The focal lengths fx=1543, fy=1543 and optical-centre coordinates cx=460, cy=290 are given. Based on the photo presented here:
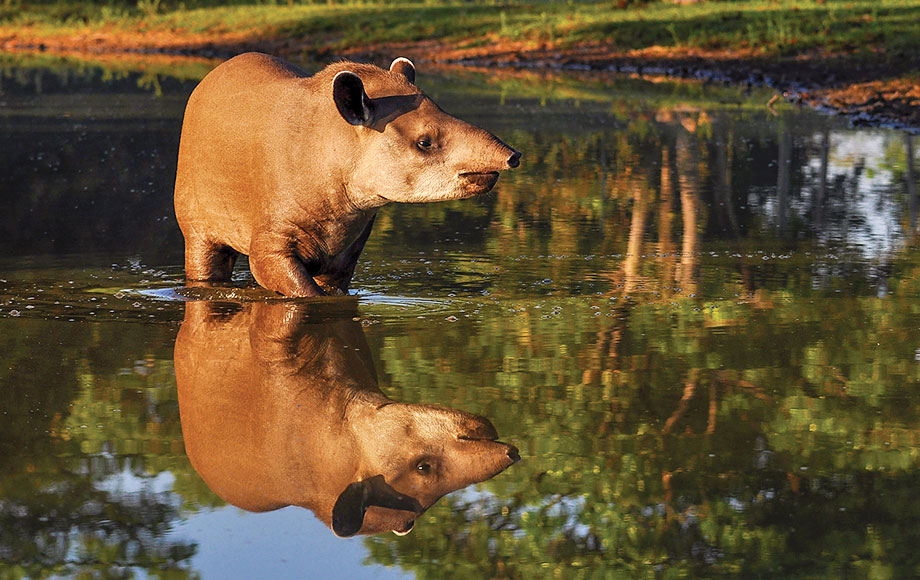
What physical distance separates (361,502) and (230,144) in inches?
176

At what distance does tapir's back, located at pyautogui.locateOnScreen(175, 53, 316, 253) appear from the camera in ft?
31.4

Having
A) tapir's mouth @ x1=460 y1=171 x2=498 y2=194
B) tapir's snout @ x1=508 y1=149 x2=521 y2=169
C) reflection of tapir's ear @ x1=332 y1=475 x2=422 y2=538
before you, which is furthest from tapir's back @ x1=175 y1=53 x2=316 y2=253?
reflection of tapir's ear @ x1=332 y1=475 x2=422 y2=538

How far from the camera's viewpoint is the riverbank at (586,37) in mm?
28297

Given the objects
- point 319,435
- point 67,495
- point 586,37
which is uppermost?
point 67,495

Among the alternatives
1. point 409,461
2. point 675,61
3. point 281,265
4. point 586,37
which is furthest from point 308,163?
point 586,37

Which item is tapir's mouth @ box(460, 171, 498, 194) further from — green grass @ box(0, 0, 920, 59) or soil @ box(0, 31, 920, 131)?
green grass @ box(0, 0, 920, 59)

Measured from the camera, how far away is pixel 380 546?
5422 millimetres

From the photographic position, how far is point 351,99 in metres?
8.66

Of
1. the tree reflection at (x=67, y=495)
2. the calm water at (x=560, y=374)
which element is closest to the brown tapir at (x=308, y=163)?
the calm water at (x=560, y=374)

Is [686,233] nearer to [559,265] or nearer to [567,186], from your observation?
[559,265]

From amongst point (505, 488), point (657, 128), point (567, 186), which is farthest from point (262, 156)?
point (657, 128)

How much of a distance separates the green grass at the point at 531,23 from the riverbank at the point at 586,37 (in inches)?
2.0

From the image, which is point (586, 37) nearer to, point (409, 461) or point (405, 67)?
point (405, 67)

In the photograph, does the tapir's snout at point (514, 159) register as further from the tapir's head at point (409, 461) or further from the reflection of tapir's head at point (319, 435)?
the tapir's head at point (409, 461)
